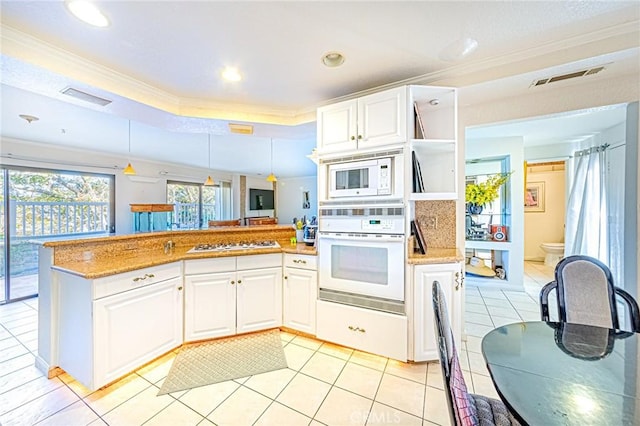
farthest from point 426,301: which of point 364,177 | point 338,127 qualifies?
point 338,127

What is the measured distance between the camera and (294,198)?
9336 mm

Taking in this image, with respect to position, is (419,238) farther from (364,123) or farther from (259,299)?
(259,299)

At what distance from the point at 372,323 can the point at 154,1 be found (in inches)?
103

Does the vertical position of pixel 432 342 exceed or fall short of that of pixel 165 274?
it falls short

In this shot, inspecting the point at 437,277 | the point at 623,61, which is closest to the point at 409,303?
the point at 437,277

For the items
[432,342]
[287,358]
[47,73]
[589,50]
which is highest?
[589,50]

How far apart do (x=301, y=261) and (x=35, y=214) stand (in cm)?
455

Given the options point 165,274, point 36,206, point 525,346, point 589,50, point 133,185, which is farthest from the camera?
point 133,185

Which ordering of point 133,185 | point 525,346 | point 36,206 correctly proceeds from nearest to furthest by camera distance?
point 525,346 → point 36,206 → point 133,185

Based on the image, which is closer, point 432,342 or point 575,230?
point 432,342

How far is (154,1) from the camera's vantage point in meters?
1.35

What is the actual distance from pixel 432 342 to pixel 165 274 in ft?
7.66

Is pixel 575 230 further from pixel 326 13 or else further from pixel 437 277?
pixel 326 13

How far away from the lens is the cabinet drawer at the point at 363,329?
2.04m
